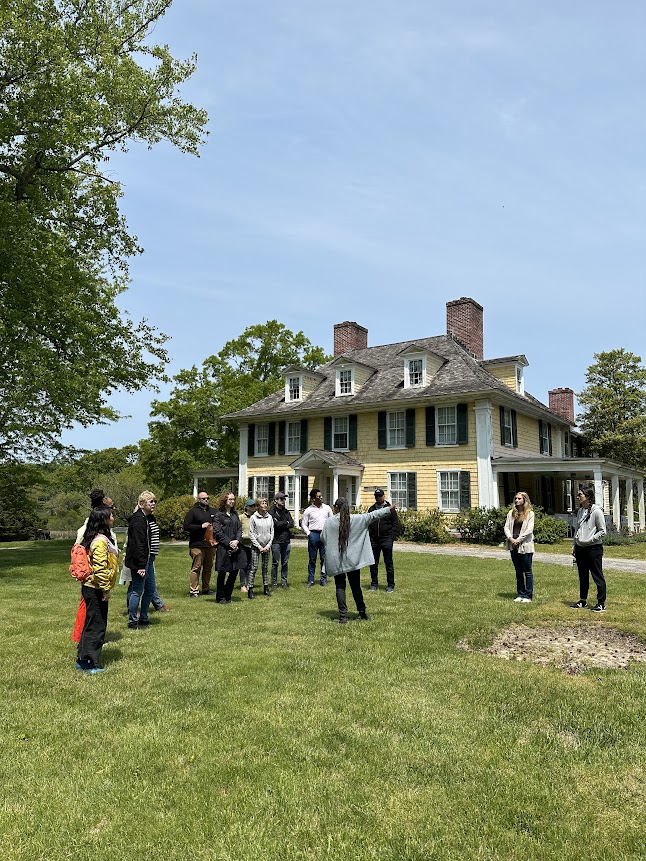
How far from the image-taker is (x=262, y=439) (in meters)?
Answer: 31.5

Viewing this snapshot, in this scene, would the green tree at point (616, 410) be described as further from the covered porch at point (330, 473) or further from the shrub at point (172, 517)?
the shrub at point (172, 517)

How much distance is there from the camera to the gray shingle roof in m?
25.0

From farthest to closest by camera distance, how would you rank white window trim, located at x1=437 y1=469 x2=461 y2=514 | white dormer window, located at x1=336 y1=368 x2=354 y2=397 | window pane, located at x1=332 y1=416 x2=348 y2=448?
white dormer window, located at x1=336 y1=368 x2=354 y2=397 < window pane, located at x1=332 y1=416 x2=348 y2=448 < white window trim, located at x1=437 y1=469 x2=461 y2=514

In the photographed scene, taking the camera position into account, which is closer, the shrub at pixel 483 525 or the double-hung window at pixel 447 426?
the shrub at pixel 483 525

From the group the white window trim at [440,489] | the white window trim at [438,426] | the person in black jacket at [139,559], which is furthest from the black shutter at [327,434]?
the person in black jacket at [139,559]

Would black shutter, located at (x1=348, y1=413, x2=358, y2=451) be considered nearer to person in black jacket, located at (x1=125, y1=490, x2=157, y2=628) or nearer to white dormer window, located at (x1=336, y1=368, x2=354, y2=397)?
white dormer window, located at (x1=336, y1=368, x2=354, y2=397)

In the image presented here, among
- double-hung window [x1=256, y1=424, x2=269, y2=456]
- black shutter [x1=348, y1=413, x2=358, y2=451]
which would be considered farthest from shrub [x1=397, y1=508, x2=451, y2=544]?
double-hung window [x1=256, y1=424, x2=269, y2=456]

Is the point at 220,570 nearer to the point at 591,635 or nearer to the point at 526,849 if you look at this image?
the point at 591,635

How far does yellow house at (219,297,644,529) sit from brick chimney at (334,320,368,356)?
0.20ft

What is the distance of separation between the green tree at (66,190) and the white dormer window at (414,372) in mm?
11131

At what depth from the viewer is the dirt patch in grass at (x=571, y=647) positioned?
6.41 m

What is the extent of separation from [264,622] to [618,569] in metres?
10.4

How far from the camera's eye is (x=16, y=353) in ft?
55.7

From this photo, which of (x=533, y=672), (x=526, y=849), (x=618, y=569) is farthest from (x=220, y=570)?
(x=618, y=569)
